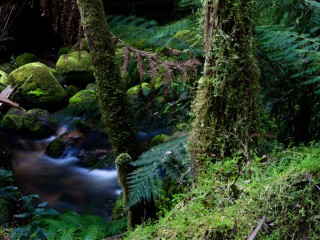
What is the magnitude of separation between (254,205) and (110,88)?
1642 millimetres

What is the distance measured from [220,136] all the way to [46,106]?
8.34m

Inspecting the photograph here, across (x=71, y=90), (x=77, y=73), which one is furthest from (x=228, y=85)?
(x=77, y=73)

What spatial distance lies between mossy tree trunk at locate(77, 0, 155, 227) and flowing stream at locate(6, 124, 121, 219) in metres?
3.42

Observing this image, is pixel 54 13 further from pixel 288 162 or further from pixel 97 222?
pixel 288 162

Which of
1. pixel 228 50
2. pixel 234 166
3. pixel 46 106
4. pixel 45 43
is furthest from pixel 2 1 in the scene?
pixel 45 43

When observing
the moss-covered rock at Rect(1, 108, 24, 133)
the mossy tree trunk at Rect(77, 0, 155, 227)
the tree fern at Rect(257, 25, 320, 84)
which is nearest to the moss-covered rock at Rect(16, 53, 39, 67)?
the moss-covered rock at Rect(1, 108, 24, 133)

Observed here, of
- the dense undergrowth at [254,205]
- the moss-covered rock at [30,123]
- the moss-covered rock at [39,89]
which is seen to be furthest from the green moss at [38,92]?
the dense undergrowth at [254,205]

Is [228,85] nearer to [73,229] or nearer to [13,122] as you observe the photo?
[73,229]

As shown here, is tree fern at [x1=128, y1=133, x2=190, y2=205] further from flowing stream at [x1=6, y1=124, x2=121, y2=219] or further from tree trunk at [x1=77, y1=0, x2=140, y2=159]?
flowing stream at [x1=6, y1=124, x2=121, y2=219]

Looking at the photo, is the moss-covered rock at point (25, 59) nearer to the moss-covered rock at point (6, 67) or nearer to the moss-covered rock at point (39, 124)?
the moss-covered rock at point (6, 67)

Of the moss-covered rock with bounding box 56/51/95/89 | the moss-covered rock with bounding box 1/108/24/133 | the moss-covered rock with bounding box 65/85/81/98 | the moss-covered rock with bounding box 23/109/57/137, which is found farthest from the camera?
the moss-covered rock with bounding box 56/51/95/89

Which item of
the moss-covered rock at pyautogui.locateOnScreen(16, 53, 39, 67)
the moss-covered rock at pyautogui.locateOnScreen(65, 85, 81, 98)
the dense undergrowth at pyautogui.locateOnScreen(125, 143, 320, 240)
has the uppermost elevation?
the dense undergrowth at pyautogui.locateOnScreen(125, 143, 320, 240)

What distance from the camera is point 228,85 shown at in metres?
1.71

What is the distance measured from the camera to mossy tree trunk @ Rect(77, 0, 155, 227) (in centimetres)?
262
